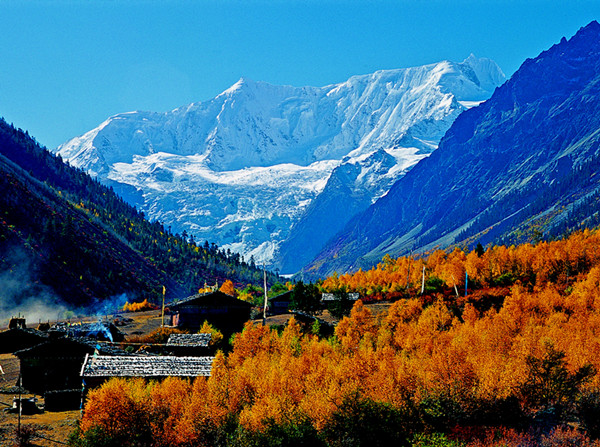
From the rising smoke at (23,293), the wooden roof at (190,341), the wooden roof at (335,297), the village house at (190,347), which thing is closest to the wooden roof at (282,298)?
the wooden roof at (335,297)

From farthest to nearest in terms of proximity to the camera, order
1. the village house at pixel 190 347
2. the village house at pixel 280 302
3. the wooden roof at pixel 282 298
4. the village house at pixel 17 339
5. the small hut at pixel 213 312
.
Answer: the wooden roof at pixel 282 298
the village house at pixel 280 302
the small hut at pixel 213 312
the village house at pixel 17 339
the village house at pixel 190 347

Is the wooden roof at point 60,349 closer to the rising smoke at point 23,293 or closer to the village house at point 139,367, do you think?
the village house at point 139,367

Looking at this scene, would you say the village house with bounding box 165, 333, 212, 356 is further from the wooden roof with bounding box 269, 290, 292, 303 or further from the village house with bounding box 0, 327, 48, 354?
the wooden roof with bounding box 269, 290, 292, 303

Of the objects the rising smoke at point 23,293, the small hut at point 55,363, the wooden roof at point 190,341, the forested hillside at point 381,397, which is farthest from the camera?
the rising smoke at point 23,293

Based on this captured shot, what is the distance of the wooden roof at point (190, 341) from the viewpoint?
7981cm

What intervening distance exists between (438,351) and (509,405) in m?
15.9

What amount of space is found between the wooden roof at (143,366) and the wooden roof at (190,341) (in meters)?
12.0

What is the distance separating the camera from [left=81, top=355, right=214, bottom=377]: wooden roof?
62938mm

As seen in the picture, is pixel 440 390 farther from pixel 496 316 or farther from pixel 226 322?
pixel 226 322

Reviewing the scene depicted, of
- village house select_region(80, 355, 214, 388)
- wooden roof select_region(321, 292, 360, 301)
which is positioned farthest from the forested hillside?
wooden roof select_region(321, 292, 360, 301)

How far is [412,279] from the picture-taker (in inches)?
6752

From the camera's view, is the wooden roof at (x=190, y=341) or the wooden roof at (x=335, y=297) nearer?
the wooden roof at (x=190, y=341)

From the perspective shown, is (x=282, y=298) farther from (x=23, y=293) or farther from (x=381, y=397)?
(x=381, y=397)

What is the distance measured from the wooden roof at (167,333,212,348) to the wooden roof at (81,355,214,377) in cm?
1197
